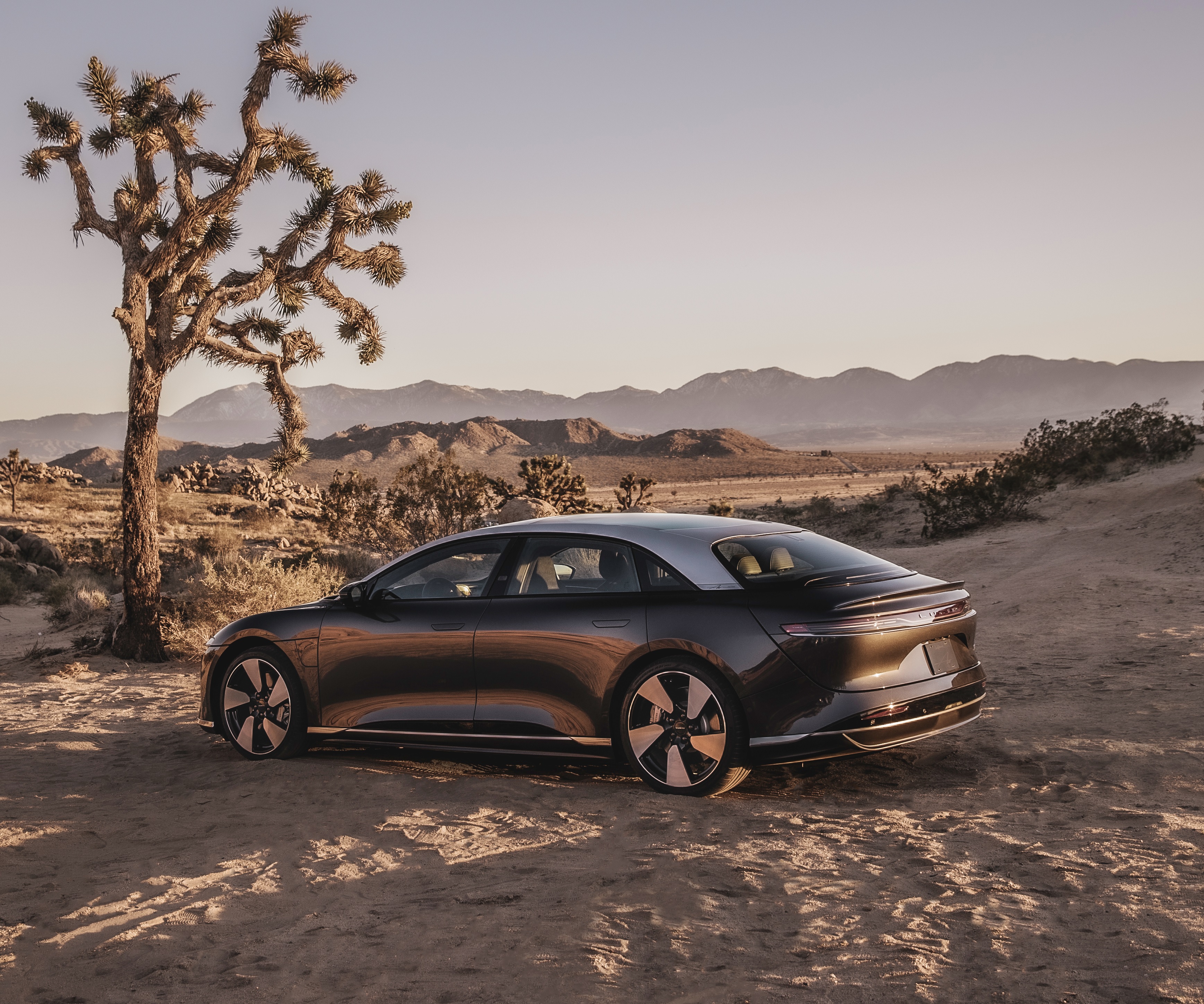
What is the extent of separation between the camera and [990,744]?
659 cm

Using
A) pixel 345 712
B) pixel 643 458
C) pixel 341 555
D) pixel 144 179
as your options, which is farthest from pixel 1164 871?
pixel 643 458

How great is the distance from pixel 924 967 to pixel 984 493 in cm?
1973

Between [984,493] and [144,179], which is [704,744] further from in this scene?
[984,493]

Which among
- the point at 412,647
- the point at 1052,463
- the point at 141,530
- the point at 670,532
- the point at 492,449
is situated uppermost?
the point at 492,449

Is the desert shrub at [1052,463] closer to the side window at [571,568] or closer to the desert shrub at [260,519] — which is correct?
the side window at [571,568]

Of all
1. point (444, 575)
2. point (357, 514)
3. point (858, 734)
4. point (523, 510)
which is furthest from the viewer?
point (523, 510)

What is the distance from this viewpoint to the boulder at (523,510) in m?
23.7

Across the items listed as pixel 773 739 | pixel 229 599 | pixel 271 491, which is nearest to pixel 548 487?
pixel 229 599

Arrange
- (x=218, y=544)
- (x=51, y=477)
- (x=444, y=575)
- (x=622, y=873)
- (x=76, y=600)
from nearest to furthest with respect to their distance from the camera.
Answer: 1. (x=622, y=873)
2. (x=444, y=575)
3. (x=76, y=600)
4. (x=218, y=544)
5. (x=51, y=477)

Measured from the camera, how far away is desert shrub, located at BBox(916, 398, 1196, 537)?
72.3ft

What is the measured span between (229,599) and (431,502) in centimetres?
800

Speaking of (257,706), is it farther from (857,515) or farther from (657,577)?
(857,515)

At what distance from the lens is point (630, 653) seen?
5750 millimetres

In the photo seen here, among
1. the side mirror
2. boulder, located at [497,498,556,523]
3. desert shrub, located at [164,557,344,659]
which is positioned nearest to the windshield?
the side mirror
